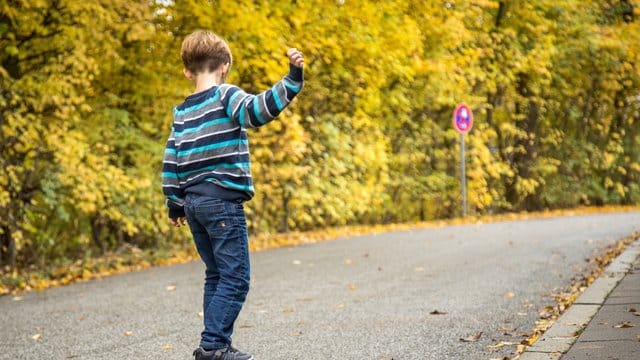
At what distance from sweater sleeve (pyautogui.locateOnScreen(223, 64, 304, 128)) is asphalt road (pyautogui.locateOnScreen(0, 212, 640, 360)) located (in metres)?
1.77

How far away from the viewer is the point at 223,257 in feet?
14.6

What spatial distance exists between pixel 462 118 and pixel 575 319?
15.6 meters

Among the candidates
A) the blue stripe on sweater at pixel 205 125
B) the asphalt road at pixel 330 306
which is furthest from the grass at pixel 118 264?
the blue stripe on sweater at pixel 205 125

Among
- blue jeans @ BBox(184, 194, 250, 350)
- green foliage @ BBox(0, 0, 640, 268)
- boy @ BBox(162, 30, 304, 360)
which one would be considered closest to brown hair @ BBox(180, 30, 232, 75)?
boy @ BBox(162, 30, 304, 360)

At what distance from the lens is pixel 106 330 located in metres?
6.63

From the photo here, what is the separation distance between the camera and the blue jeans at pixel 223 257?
4.41m

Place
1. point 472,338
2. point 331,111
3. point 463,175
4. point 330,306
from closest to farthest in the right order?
point 472,338, point 330,306, point 331,111, point 463,175

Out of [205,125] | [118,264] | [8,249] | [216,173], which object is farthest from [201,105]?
[118,264]

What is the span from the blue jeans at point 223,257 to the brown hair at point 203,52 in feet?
2.16

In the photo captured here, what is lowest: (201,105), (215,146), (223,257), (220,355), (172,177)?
(220,355)

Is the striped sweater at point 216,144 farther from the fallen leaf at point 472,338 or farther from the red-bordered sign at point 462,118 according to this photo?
the red-bordered sign at point 462,118

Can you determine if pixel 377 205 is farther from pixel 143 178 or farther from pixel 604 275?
pixel 604 275

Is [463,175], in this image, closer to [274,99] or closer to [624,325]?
[624,325]

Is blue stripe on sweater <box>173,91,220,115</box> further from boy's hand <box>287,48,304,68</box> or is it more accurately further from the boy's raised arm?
boy's hand <box>287,48,304,68</box>
